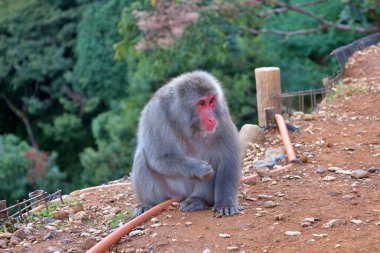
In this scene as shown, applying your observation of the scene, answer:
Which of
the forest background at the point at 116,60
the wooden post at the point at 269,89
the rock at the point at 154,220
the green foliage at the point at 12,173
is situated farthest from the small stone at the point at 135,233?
the green foliage at the point at 12,173

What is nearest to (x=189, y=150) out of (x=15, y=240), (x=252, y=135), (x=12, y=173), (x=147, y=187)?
(x=147, y=187)

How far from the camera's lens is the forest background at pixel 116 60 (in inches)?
593

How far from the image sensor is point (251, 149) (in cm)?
723

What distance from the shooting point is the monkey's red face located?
509 cm

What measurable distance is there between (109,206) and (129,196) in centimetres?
32

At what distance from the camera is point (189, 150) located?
17.7 ft

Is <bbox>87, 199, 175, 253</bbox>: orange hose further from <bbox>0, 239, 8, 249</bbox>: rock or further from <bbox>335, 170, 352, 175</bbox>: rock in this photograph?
<bbox>335, 170, 352, 175</bbox>: rock

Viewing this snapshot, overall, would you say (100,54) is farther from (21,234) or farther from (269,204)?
(269,204)

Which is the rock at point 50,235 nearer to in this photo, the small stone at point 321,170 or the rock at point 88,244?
the rock at point 88,244

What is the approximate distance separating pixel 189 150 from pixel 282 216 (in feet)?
2.86

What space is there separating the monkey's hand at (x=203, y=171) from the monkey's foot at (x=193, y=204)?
21cm

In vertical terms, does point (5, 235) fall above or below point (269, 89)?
below

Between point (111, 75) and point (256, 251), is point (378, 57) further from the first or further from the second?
point (111, 75)

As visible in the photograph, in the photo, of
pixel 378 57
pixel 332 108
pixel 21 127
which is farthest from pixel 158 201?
pixel 21 127
